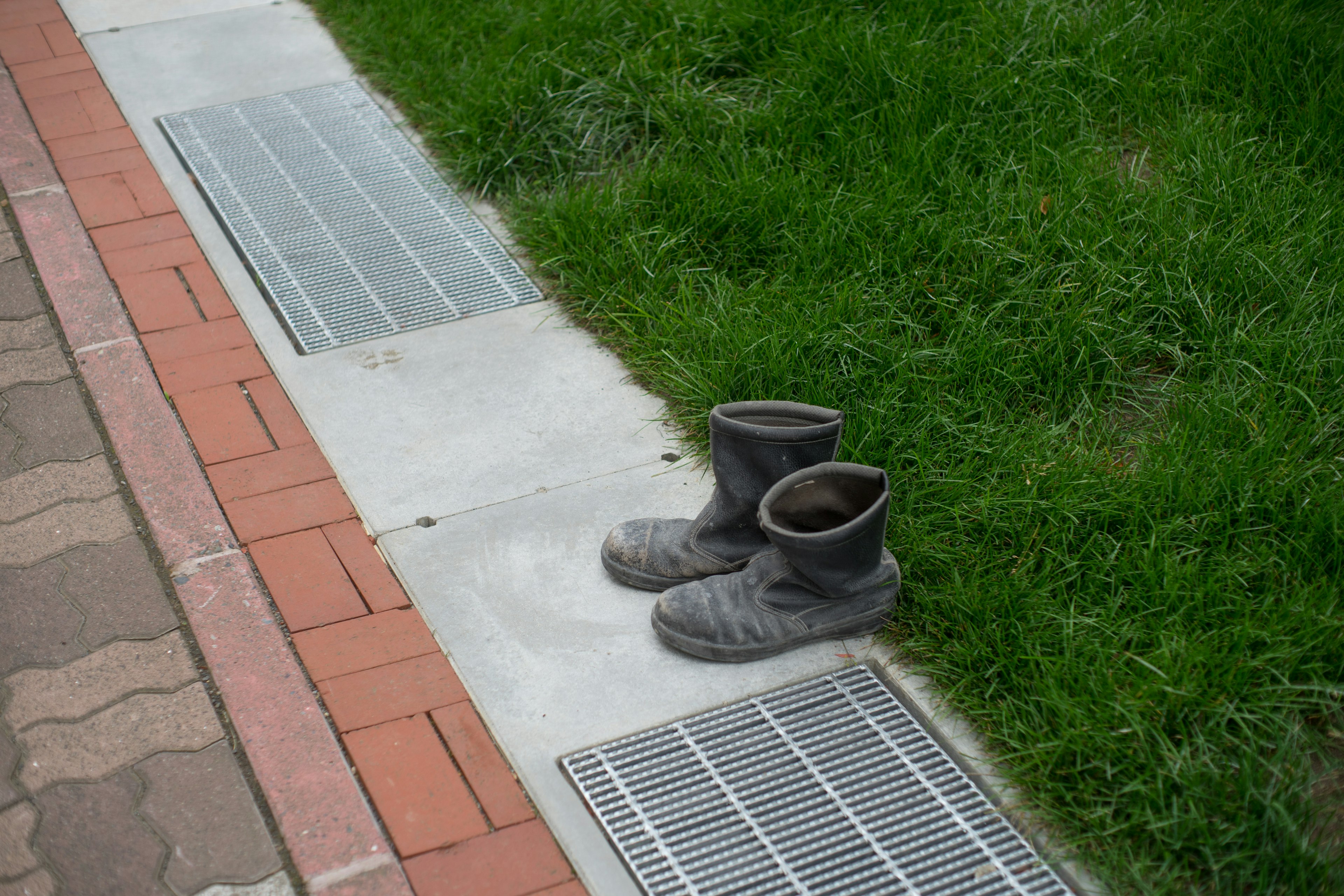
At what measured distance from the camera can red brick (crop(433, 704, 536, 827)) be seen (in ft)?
6.86

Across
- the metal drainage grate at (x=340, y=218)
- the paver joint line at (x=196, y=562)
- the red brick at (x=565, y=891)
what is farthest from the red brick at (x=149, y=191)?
the red brick at (x=565, y=891)

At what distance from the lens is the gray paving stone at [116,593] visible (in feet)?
8.10

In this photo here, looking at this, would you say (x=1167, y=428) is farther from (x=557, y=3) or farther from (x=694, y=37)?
(x=557, y=3)

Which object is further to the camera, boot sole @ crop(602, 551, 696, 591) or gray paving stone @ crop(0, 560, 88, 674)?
boot sole @ crop(602, 551, 696, 591)

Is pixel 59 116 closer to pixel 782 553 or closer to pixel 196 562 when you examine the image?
pixel 196 562

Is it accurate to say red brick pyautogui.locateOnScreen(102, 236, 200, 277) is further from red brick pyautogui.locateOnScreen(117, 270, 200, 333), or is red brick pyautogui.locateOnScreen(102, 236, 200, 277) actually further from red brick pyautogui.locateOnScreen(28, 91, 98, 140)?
red brick pyautogui.locateOnScreen(28, 91, 98, 140)

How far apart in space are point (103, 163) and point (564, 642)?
9.51 ft

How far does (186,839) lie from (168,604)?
65cm

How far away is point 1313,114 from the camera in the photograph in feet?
11.8

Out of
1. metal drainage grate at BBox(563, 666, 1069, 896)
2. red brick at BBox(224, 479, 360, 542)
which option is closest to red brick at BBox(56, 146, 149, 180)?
red brick at BBox(224, 479, 360, 542)

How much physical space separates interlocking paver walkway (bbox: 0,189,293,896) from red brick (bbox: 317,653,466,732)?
214mm

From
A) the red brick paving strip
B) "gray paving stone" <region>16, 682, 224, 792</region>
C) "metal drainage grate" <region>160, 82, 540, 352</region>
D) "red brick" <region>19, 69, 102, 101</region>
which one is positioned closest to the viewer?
the red brick paving strip

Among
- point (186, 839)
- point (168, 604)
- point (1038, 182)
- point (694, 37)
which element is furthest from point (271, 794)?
point (694, 37)

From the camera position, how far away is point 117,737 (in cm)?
224
